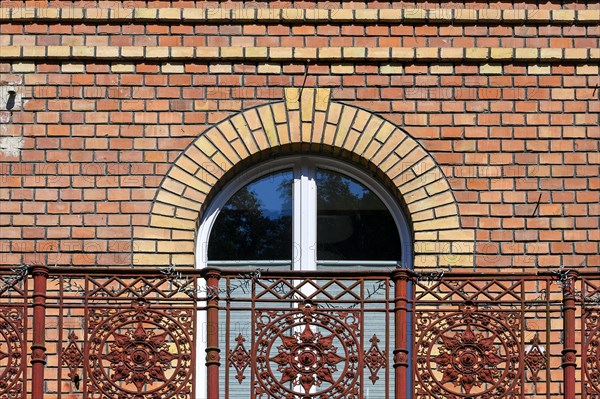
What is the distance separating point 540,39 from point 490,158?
0.94 m

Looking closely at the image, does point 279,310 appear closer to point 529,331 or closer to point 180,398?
point 180,398

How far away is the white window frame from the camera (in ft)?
39.4

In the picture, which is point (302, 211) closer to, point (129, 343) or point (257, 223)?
point (257, 223)

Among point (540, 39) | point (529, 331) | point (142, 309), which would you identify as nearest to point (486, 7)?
point (540, 39)

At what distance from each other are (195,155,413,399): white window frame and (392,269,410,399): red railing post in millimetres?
1333

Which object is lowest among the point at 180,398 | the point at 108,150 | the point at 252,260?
the point at 180,398

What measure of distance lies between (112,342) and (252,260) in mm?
1661

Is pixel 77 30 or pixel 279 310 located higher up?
pixel 77 30

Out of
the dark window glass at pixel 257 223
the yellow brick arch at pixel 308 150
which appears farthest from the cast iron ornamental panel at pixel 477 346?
the dark window glass at pixel 257 223

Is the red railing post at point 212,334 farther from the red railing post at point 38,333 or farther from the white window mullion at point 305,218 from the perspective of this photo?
the white window mullion at point 305,218

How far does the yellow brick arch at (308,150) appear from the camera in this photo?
1183 cm

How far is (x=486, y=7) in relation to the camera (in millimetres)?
12219

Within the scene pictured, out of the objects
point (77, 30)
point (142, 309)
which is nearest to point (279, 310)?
point (142, 309)

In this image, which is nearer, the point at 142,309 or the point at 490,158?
the point at 142,309
